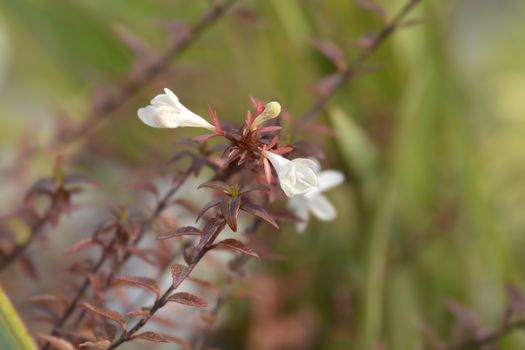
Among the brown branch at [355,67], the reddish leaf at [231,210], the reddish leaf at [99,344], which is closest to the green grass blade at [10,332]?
the reddish leaf at [99,344]

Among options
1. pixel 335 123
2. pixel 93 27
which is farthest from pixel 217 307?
pixel 93 27

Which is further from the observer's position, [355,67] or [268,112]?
[355,67]

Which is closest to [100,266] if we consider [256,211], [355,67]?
[256,211]

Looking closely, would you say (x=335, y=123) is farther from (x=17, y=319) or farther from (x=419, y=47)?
(x=17, y=319)

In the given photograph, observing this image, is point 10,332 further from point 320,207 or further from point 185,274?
point 320,207

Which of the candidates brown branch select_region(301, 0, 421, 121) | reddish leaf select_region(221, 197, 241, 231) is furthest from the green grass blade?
brown branch select_region(301, 0, 421, 121)

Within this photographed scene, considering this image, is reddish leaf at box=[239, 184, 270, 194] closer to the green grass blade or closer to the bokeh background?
the green grass blade

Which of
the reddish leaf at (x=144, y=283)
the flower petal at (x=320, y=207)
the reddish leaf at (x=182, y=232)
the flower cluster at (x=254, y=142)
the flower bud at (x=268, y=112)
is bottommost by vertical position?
the reddish leaf at (x=144, y=283)

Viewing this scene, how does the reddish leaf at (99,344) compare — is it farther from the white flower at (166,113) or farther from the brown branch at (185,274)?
the white flower at (166,113)
